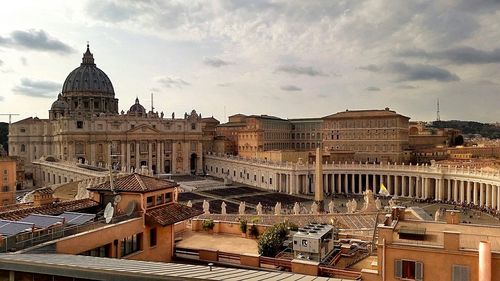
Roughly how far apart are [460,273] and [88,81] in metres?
123

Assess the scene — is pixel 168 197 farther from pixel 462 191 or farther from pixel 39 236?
pixel 462 191

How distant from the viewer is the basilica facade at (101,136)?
310ft

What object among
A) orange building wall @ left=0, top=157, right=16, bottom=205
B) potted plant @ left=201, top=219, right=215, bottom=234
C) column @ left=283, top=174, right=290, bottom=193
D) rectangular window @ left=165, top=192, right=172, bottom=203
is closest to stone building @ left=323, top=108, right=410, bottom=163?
column @ left=283, top=174, right=290, bottom=193

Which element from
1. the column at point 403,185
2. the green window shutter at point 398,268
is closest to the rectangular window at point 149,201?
the green window shutter at point 398,268

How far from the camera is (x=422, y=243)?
15.8m

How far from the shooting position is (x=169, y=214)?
20.4m

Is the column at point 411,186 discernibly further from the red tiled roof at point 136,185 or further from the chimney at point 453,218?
the red tiled roof at point 136,185

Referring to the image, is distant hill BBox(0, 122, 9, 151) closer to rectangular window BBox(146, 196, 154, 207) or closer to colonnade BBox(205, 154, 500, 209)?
colonnade BBox(205, 154, 500, 209)

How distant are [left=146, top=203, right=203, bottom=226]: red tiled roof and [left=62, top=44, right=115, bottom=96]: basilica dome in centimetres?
11046

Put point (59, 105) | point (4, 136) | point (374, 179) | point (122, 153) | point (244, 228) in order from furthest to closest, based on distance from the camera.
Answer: point (4, 136)
point (59, 105)
point (122, 153)
point (374, 179)
point (244, 228)

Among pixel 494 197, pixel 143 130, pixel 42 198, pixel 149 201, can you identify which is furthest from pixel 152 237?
pixel 143 130

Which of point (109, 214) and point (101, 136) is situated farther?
point (101, 136)

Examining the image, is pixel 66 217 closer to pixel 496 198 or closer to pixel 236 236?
pixel 236 236

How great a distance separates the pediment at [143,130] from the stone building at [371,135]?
3776cm
